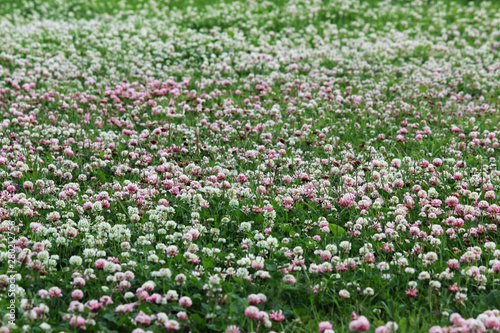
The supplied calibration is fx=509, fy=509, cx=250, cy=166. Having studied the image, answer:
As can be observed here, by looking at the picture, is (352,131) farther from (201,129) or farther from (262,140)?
(201,129)

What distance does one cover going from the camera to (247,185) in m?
5.86

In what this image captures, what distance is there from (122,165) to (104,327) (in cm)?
280

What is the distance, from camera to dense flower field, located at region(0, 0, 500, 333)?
386 centimetres

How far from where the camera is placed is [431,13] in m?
15.7

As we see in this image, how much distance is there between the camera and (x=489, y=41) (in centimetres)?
1277

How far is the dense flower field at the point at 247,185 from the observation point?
3.86 metres

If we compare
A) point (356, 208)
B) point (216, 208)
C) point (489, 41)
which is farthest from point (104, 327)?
point (489, 41)

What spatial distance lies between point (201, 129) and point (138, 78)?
3.02 m

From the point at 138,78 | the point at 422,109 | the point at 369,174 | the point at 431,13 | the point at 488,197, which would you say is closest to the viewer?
the point at 488,197

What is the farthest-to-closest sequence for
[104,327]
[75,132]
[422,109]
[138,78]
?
[138,78]
[422,109]
[75,132]
[104,327]

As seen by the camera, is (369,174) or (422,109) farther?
(422,109)

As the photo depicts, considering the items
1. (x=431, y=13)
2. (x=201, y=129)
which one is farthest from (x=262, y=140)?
(x=431, y=13)

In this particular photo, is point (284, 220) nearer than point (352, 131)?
Yes

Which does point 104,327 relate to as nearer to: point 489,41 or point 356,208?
point 356,208
